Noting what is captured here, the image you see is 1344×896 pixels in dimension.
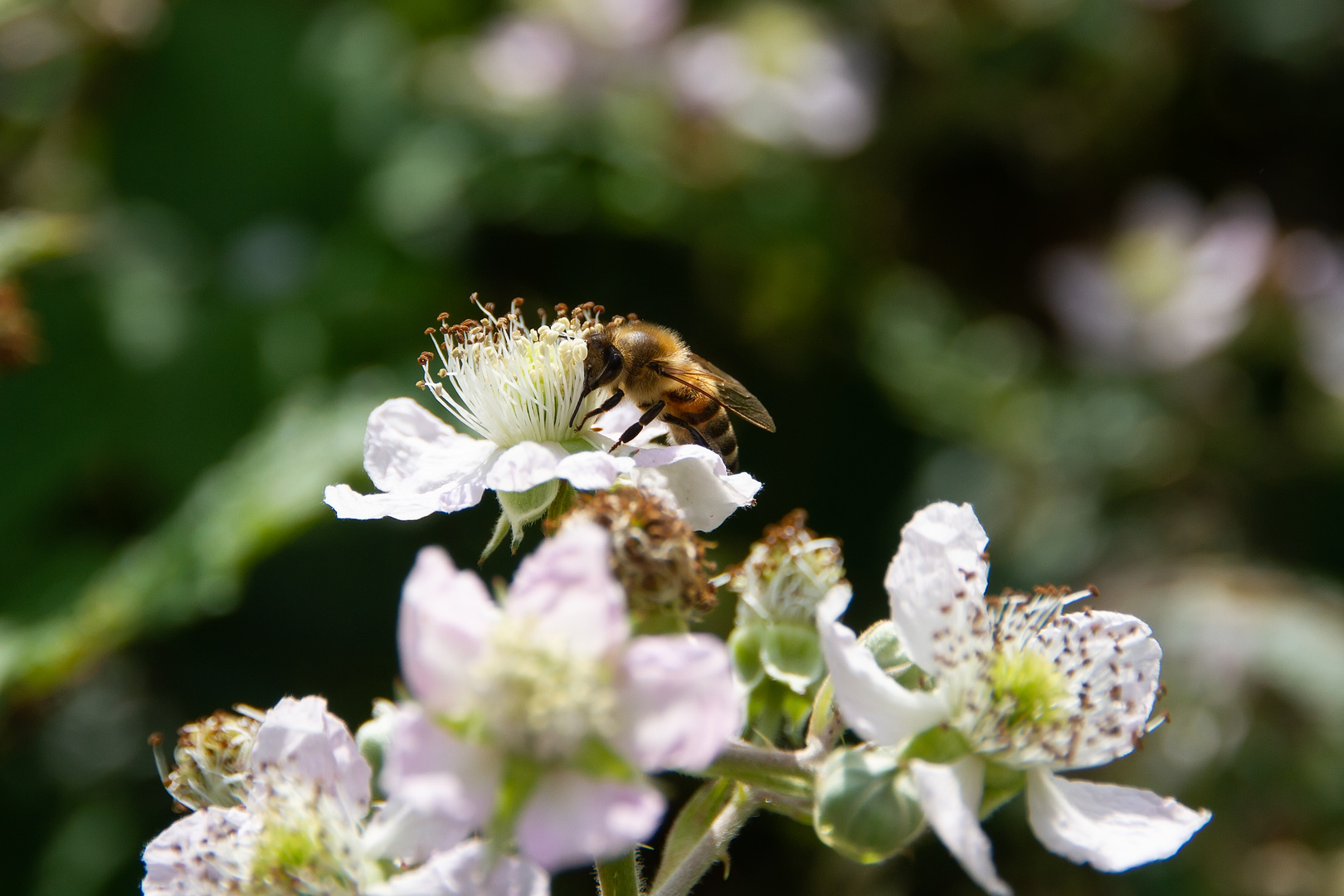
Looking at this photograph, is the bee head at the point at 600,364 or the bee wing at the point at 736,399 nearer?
the bee head at the point at 600,364

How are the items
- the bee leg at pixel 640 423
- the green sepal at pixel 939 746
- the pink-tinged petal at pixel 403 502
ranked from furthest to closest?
the bee leg at pixel 640 423, the pink-tinged petal at pixel 403 502, the green sepal at pixel 939 746

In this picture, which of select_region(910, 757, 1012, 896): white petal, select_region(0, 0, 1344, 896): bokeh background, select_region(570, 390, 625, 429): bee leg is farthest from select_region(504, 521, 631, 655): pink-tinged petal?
select_region(0, 0, 1344, 896): bokeh background

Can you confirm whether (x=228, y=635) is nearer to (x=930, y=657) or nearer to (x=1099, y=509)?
(x=930, y=657)

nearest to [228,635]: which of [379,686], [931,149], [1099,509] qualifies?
[379,686]

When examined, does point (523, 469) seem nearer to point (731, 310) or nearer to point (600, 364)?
point (600, 364)

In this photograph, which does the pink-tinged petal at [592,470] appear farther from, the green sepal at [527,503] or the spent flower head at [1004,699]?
the spent flower head at [1004,699]

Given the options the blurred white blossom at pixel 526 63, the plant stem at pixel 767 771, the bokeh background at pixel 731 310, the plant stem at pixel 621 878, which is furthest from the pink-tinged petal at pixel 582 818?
the blurred white blossom at pixel 526 63
